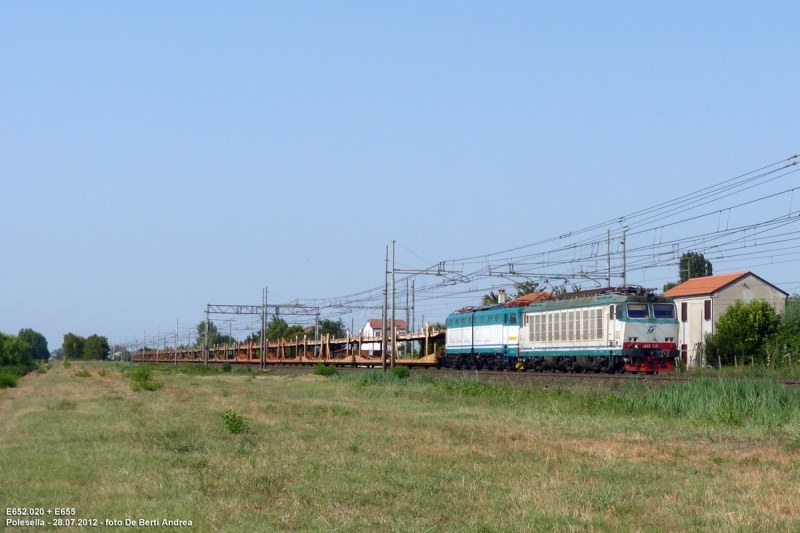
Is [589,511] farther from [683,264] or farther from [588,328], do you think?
[683,264]

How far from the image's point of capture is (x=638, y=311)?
128 feet

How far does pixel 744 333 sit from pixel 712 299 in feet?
21.0

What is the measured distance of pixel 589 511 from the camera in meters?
9.40

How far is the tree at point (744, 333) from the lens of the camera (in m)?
54.6

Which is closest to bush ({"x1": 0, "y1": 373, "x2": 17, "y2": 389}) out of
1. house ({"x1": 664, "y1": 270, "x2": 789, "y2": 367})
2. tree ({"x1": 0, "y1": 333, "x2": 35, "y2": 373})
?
tree ({"x1": 0, "y1": 333, "x2": 35, "y2": 373})

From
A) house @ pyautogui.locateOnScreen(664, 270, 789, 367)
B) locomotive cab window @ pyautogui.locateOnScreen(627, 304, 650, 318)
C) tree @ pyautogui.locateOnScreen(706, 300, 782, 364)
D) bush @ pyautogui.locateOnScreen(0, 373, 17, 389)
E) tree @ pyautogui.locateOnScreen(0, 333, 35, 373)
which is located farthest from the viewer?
tree @ pyautogui.locateOnScreen(0, 333, 35, 373)

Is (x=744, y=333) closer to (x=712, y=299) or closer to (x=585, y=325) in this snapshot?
(x=712, y=299)

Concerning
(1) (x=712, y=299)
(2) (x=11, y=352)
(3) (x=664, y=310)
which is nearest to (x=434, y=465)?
(3) (x=664, y=310)

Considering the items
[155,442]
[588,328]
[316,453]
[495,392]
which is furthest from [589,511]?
[588,328]

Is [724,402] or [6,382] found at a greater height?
[724,402]

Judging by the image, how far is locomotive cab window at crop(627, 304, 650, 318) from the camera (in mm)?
39000

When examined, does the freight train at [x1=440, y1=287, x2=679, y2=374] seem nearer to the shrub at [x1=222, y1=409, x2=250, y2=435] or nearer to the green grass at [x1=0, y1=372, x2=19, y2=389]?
the shrub at [x1=222, y1=409, x2=250, y2=435]

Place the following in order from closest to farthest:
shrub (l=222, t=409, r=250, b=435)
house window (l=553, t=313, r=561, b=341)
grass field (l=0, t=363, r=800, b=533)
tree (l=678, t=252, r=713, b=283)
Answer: grass field (l=0, t=363, r=800, b=533) → shrub (l=222, t=409, r=250, b=435) → house window (l=553, t=313, r=561, b=341) → tree (l=678, t=252, r=713, b=283)

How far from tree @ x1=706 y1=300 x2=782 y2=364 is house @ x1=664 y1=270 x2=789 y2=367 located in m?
3.16
